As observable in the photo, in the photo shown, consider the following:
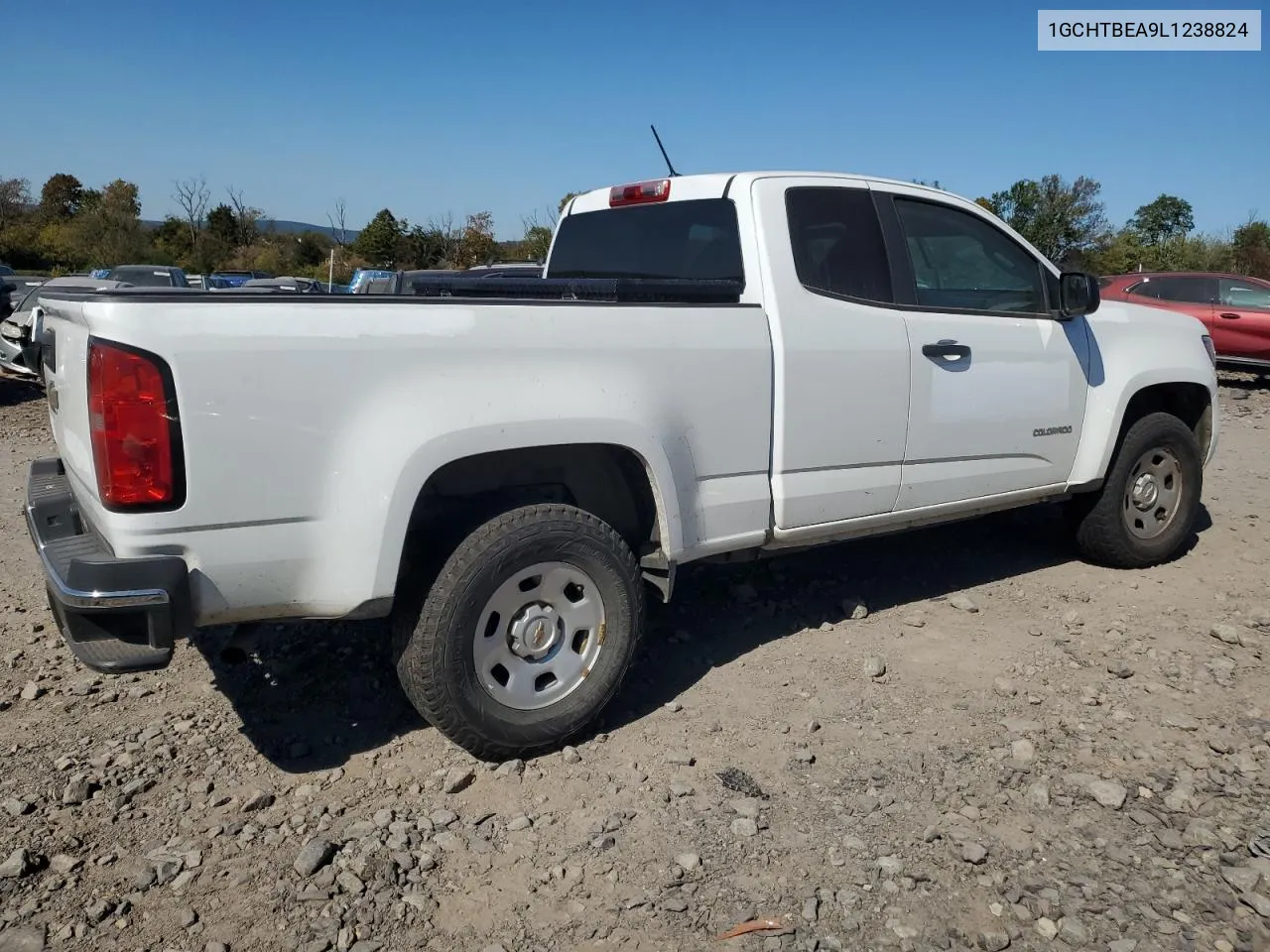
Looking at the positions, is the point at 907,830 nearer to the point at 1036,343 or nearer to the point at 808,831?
the point at 808,831

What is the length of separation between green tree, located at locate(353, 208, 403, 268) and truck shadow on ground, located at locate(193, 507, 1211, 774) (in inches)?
1177

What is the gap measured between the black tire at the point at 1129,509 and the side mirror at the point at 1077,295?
0.87 metres

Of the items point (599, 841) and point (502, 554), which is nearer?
point (599, 841)

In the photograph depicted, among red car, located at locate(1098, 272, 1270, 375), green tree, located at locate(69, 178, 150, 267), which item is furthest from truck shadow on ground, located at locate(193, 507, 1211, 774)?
green tree, located at locate(69, 178, 150, 267)

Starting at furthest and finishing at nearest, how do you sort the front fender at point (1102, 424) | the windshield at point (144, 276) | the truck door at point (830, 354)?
the windshield at point (144, 276)
the front fender at point (1102, 424)
the truck door at point (830, 354)

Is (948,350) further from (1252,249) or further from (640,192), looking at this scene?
(1252,249)

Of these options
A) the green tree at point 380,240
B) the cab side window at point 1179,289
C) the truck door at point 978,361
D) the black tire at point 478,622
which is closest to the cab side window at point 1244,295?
the cab side window at point 1179,289

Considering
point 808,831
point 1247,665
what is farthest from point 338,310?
point 1247,665

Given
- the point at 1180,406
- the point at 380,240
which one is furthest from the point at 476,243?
the point at 1180,406

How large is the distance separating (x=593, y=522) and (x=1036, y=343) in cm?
246

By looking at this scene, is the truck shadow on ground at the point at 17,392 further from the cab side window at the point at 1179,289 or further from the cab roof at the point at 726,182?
the cab side window at the point at 1179,289

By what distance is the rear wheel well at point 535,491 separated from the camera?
3359 mm

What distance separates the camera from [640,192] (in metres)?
4.59

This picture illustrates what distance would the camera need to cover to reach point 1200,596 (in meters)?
5.15
